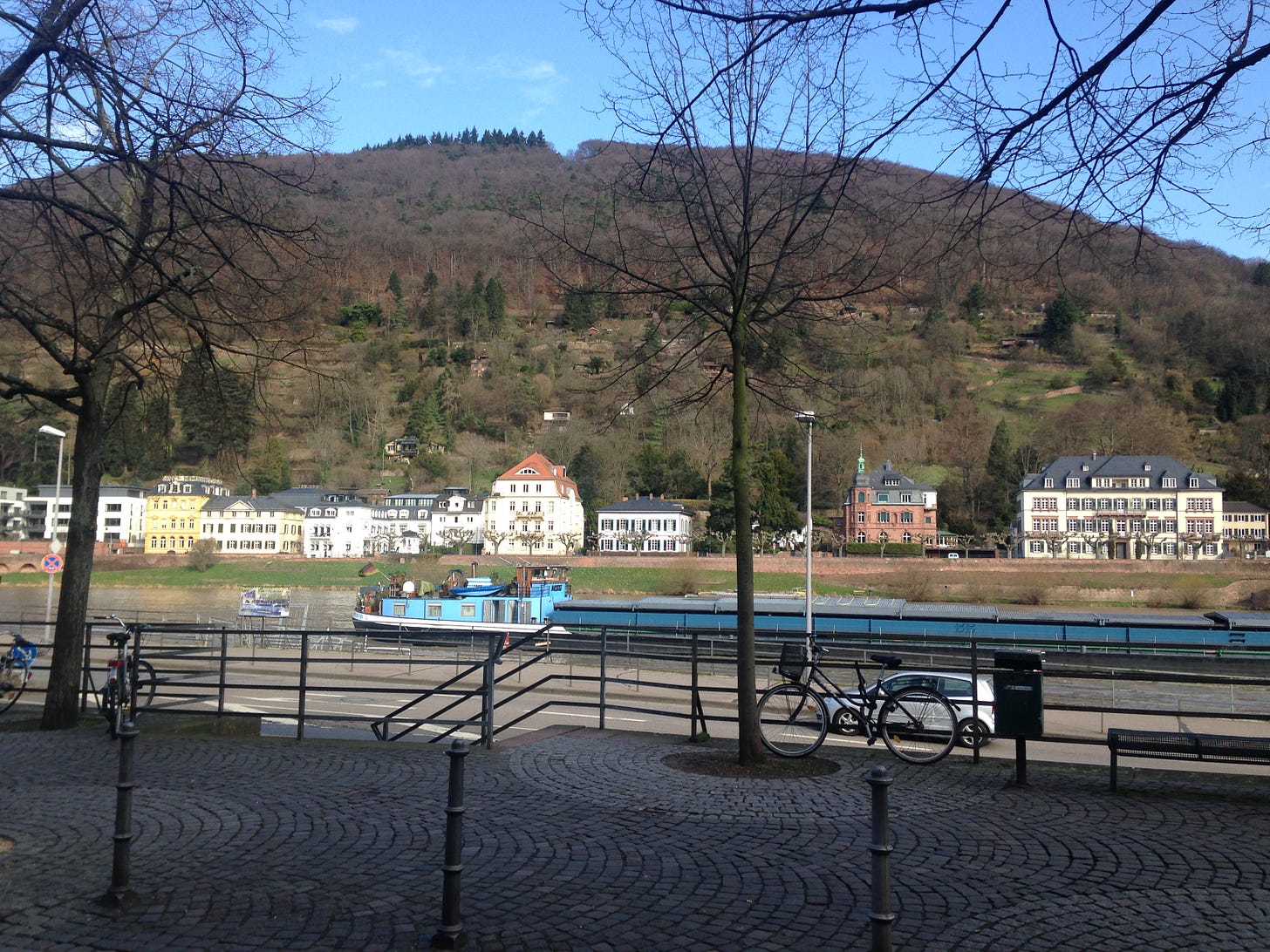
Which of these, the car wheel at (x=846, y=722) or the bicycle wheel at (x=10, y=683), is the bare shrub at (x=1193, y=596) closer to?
the car wheel at (x=846, y=722)

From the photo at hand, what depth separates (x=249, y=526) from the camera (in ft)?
337

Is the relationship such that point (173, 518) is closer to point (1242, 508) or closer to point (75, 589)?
point (75, 589)

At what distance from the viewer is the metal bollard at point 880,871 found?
3.55 meters

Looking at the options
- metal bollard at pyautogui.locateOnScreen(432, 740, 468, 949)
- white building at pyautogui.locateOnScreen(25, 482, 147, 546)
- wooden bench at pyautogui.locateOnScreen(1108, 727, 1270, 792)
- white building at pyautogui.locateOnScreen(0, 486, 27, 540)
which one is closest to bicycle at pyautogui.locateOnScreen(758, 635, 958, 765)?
wooden bench at pyautogui.locateOnScreen(1108, 727, 1270, 792)

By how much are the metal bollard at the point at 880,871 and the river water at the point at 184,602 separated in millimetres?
43873

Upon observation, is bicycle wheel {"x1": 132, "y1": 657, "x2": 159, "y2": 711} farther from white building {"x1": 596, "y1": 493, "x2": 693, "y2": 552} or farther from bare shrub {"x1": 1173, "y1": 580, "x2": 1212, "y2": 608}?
white building {"x1": 596, "y1": 493, "x2": 693, "y2": 552}

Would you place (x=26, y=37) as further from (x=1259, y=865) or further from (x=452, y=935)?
(x=1259, y=865)

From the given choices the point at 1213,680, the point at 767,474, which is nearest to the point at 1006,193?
the point at 1213,680

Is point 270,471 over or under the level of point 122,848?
over

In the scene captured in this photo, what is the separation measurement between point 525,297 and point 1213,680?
598ft

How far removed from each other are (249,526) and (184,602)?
40.2 meters

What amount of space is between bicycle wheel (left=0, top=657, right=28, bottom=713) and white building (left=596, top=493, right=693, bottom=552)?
7746cm

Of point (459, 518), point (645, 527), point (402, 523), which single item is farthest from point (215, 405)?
point (402, 523)

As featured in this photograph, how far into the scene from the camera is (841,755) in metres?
8.62
